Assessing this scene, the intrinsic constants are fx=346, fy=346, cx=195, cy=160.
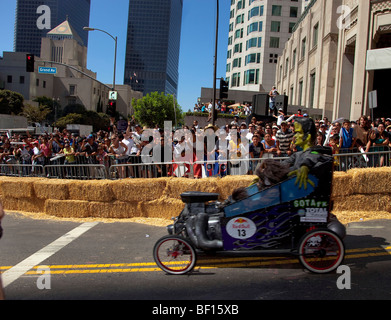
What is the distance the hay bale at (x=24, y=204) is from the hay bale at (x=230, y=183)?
4.81m

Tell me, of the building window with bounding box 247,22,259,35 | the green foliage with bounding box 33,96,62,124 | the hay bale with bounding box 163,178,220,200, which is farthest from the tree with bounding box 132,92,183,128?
the hay bale with bounding box 163,178,220,200

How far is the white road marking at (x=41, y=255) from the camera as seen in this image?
495cm

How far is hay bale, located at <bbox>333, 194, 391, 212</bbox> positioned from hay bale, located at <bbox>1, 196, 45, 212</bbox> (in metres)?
7.28

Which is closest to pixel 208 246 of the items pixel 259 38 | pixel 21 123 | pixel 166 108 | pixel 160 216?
pixel 160 216

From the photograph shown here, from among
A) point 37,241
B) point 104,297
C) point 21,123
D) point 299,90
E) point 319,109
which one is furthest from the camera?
point 21,123

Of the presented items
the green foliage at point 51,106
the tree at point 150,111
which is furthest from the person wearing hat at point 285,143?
the green foliage at point 51,106

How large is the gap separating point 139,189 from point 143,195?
0.17m

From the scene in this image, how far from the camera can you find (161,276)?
484cm

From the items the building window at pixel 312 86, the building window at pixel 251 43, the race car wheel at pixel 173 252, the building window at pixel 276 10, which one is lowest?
the race car wheel at pixel 173 252

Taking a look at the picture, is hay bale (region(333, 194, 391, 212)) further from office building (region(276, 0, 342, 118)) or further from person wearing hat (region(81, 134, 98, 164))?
office building (region(276, 0, 342, 118))

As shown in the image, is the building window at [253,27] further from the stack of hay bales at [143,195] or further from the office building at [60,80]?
the stack of hay bales at [143,195]
